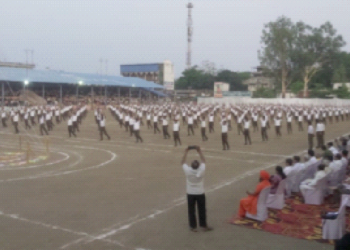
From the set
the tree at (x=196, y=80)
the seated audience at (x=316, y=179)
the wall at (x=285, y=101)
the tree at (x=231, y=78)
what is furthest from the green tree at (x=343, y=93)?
the seated audience at (x=316, y=179)

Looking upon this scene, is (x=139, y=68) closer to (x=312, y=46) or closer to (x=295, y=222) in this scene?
(x=312, y=46)

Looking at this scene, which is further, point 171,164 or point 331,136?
point 331,136

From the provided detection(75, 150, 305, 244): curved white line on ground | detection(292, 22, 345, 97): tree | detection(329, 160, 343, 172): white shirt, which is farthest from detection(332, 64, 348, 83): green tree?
detection(329, 160, 343, 172): white shirt

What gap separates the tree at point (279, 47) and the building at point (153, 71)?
32346mm

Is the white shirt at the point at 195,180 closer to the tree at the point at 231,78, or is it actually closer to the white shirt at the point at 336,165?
the white shirt at the point at 336,165

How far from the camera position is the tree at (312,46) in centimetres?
5791

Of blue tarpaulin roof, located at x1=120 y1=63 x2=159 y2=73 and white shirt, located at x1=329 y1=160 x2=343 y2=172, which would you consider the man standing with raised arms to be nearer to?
white shirt, located at x1=329 y1=160 x2=343 y2=172

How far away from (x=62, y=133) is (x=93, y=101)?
100.0 feet

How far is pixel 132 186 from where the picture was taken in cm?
1119

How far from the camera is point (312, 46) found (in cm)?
5844

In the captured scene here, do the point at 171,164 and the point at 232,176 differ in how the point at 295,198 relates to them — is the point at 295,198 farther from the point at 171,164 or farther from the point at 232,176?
the point at 171,164

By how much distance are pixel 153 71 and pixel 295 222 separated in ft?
271

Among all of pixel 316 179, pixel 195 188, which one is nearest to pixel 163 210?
pixel 195 188

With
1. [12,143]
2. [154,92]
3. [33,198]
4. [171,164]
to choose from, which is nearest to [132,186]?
[33,198]
